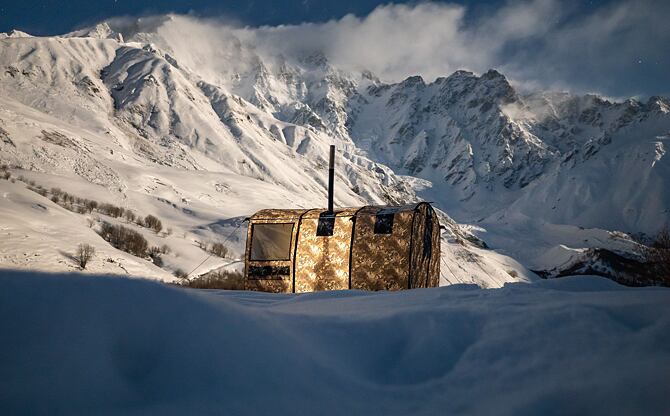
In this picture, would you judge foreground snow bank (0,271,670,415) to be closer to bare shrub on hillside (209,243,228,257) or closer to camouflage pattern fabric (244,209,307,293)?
camouflage pattern fabric (244,209,307,293)

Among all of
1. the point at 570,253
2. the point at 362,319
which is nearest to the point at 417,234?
the point at 362,319

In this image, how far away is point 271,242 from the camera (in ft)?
33.7

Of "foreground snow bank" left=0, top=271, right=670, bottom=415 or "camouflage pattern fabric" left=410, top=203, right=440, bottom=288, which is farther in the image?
"camouflage pattern fabric" left=410, top=203, right=440, bottom=288

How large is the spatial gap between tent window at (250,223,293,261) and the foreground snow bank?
7.61m

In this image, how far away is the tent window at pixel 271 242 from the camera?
10164 millimetres

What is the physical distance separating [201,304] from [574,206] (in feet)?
529

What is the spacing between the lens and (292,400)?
5.86 ft

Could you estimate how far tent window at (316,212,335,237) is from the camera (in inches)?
392

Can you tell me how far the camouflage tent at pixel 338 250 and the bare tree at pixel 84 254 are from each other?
384 centimetres

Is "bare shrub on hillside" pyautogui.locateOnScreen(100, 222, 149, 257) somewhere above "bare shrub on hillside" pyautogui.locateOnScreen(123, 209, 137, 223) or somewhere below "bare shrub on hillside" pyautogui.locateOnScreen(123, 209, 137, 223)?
below

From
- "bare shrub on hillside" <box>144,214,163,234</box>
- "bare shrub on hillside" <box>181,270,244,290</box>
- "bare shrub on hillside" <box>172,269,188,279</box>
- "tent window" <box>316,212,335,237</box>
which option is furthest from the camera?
"bare shrub on hillside" <box>144,214,163,234</box>

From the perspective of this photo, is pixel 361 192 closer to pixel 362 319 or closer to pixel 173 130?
pixel 173 130

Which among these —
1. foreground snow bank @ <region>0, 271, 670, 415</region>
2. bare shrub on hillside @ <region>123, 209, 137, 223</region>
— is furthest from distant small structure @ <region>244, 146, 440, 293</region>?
bare shrub on hillside @ <region>123, 209, 137, 223</region>

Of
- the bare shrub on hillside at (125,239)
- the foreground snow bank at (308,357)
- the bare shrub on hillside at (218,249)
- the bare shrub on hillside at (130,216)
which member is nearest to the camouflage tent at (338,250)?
the bare shrub on hillside at (125,239)
